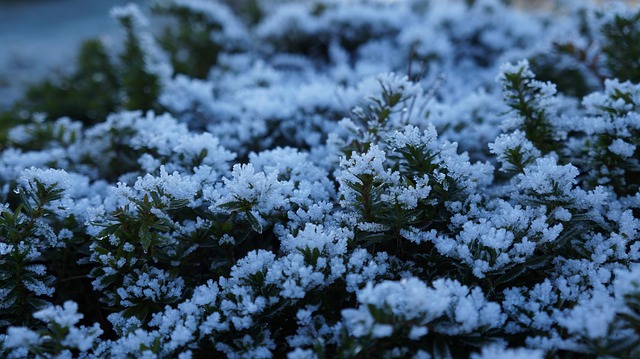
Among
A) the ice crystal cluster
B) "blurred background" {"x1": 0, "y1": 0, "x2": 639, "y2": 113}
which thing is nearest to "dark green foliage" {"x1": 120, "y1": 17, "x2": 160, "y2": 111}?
the ice crystal cluster

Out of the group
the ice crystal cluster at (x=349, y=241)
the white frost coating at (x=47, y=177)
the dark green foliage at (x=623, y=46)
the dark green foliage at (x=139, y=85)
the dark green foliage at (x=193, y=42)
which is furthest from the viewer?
the dark green foliage at (x=193, y=42)

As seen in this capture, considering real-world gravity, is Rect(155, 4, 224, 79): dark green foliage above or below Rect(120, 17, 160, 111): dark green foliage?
above

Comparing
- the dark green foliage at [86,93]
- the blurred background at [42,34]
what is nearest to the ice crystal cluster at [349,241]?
the dark green foliage at [86,93]

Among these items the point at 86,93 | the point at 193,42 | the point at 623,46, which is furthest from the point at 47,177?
the point at 623,46

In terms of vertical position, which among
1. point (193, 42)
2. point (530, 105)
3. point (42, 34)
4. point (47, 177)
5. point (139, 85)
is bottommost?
point (47, 177)

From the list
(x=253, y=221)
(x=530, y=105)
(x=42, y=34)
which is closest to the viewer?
(x=253, y=221)

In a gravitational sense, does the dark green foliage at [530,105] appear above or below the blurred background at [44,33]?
below

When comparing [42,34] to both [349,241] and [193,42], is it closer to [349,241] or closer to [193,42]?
[193,42]

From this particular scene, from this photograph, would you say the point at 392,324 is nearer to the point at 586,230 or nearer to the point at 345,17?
the point at 586,230

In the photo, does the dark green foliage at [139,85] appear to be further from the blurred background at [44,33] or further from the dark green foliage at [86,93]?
the blurred background at [44,33]

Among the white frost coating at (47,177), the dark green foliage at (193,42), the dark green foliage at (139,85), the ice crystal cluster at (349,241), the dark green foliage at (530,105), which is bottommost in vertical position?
the ice crystal cluster at (349,241)

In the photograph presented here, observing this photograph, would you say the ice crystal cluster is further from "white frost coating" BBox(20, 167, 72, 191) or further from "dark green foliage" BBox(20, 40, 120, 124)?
"dark green foliage" BBox(20, 40, 120, 124)
